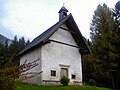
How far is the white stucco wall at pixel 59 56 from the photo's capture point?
23234 millimetres

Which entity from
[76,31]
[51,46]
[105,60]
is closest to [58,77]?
[51,46]

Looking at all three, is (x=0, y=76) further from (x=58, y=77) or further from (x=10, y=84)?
(x=58, y=77)

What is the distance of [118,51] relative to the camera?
36.5 metres

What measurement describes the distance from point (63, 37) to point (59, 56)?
7.52 feet

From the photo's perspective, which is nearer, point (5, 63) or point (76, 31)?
point (5, 63)

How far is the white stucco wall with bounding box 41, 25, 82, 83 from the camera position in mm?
23234

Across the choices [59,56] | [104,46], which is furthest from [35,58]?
[104,46]

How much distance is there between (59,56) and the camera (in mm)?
24719

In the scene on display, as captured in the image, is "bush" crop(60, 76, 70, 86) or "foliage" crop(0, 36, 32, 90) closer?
"foliage" crop(0, 36, 32, 90)

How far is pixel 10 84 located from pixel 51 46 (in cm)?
2075

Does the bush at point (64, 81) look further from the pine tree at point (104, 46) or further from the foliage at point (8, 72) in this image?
the foliage at point (8, 72)

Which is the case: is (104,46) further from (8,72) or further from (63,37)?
(8,72)

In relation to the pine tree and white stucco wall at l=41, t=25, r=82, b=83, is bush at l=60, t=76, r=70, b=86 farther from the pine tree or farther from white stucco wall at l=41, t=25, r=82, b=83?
the pine tree

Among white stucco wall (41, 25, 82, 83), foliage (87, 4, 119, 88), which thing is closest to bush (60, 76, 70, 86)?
white stucco wall (41, 25, 82, 83)
